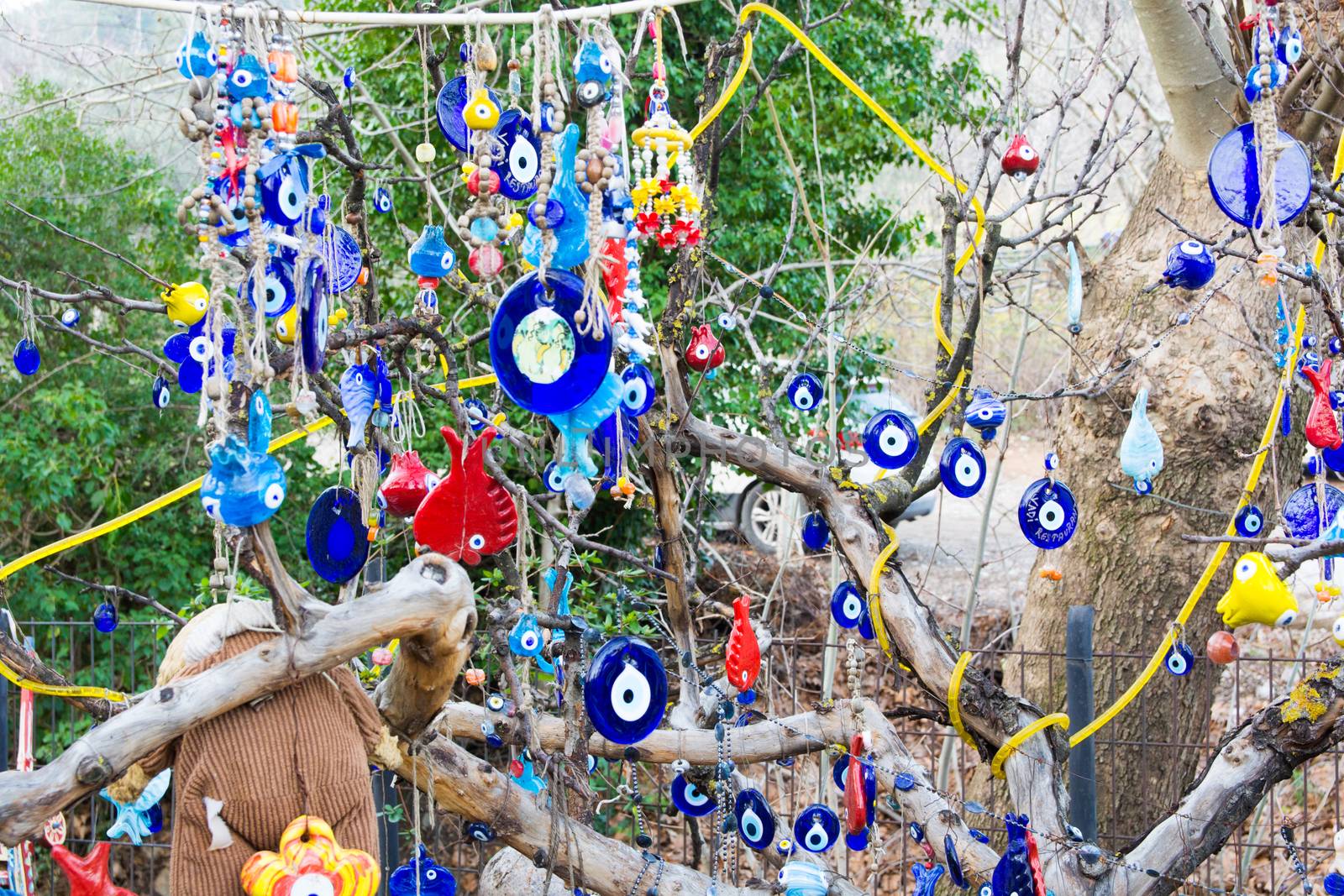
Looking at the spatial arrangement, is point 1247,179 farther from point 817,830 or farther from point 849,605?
point 817,830

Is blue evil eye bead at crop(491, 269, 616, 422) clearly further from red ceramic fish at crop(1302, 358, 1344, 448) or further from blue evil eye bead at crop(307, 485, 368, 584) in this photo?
red ceramic fish at crop(1302, 358, 1344, 448)

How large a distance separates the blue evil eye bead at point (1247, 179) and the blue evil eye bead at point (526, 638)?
4.54ft

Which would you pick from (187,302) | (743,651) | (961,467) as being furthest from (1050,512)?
(187,302)

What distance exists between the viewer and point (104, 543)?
204 inches

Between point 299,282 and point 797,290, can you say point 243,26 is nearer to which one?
point 299,282

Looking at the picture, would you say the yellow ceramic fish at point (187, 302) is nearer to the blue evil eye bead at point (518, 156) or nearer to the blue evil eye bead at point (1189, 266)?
the blue evil eye bead at point (518, 156)

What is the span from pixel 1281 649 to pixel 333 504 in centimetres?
574

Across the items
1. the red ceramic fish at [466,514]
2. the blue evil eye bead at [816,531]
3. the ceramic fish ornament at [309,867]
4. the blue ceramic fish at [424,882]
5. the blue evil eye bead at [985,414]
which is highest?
the blue evil eye bead at [985,414]

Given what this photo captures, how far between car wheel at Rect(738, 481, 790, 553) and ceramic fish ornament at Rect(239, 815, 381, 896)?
4938mm

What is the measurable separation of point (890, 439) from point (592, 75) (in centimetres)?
116

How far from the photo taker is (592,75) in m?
1.61

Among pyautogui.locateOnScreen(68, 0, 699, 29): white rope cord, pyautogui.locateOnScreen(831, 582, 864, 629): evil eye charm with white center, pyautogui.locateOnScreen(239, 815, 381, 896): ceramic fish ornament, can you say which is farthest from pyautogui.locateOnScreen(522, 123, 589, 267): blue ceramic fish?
pyautogui.locateOnScreen(831, 582, 864, 629): evil eye charm with white center

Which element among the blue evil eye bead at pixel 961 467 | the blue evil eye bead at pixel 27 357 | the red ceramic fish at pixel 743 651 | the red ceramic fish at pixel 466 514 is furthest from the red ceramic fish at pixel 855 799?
the blue evil eye bead at pixel 27 357

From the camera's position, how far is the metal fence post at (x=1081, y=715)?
2566 millimetres
